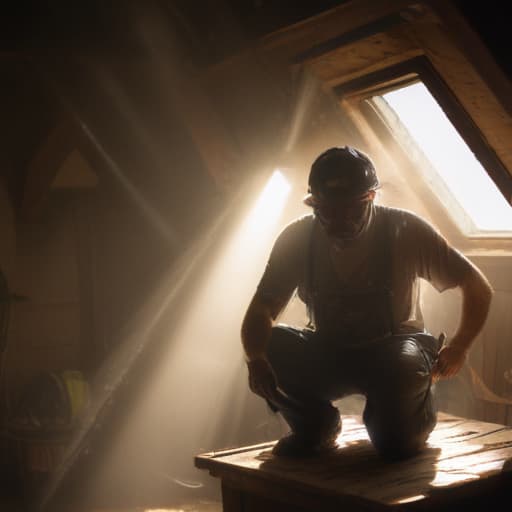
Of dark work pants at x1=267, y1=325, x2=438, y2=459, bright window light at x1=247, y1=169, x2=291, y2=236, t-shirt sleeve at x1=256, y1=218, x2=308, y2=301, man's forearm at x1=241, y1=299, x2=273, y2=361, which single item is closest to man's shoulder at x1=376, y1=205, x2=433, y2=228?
t-shirt sleeve at x1=256, y1=218, x2=308, y2=301

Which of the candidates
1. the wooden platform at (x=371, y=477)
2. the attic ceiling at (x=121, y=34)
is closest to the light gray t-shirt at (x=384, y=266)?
the wooden platform at (x=371, y=477)

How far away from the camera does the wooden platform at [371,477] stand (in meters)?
2.71

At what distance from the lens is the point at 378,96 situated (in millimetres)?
4559

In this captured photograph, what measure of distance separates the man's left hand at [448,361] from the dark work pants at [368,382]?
0.14 feet

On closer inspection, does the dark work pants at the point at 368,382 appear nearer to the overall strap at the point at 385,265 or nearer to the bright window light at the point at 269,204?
the overall strap at the point at 385,265

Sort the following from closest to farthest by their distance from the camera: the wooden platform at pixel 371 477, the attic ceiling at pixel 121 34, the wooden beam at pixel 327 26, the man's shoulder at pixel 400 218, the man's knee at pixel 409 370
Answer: the wooden platform at pixel 371 477
the man's knee at pixel 409 370
the man's shoulder at pixel 400 218
the wooden beam at pixel 327 26
the attic ceiling at pixel 121 34

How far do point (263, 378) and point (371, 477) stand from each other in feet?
1.76

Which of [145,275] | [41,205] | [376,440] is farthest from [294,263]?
[41,205]

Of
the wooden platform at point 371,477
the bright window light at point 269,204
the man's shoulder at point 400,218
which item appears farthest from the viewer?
the bright window light at point 269,204

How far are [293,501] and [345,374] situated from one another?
520mm

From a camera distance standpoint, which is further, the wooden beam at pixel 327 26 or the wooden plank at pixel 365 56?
the wooden plank at pixel 365 56

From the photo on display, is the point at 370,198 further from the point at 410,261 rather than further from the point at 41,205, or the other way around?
the point at 41,205

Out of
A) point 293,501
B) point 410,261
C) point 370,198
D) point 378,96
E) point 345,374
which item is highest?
point 378,96

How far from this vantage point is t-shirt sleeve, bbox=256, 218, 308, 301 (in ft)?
11.0
